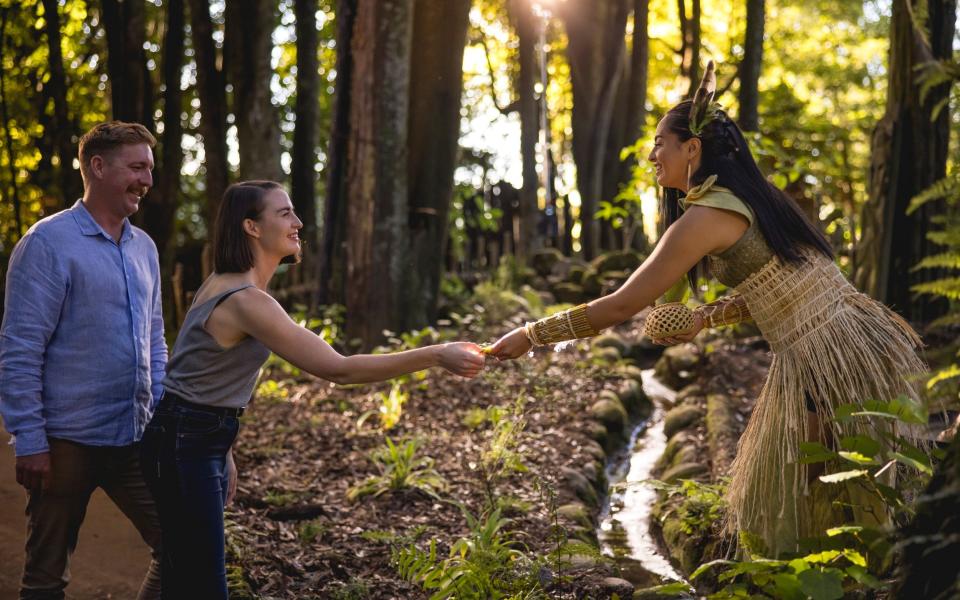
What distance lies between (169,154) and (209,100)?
2406 millimetres

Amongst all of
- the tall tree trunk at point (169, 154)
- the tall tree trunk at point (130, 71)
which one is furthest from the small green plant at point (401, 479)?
the tall tree trunk at point (130, 71)

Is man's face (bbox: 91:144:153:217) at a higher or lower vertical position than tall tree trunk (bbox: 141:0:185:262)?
lower

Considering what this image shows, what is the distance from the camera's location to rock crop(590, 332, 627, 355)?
1117cm

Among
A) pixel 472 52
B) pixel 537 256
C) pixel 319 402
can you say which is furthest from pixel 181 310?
pixel 472 52

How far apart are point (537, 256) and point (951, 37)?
10.9m

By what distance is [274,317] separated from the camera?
3199 mm

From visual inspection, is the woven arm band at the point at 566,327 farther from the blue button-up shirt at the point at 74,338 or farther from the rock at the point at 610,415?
the rock at the point at 610,415

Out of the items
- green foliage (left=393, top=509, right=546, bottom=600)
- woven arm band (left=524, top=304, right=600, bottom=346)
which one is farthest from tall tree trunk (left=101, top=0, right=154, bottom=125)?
woven arm band (left=524, top=304, right=600, bottom=346)

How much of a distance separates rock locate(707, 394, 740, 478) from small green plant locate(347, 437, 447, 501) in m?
1.78

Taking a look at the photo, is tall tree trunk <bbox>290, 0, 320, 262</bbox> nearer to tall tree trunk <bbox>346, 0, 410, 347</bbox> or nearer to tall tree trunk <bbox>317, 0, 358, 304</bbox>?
tall tree trunk <bbox>317, 0, 358, 304</bbox>

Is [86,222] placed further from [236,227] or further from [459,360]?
[459,360]

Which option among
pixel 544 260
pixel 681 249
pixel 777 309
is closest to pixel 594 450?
pixel 777 309

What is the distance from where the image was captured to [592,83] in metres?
20.4

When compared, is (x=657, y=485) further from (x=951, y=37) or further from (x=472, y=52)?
(x=472, y=52)
